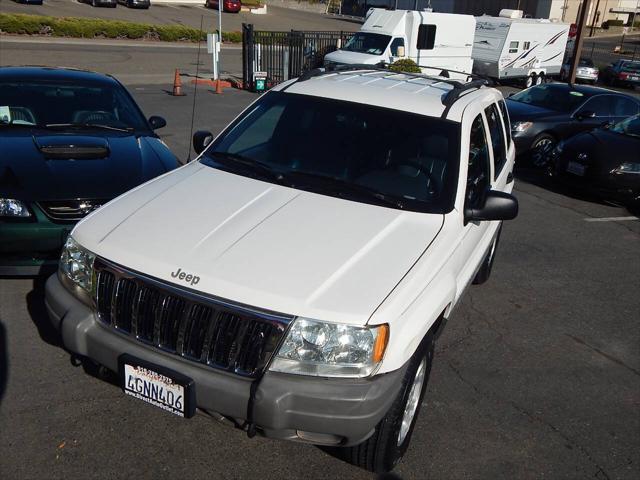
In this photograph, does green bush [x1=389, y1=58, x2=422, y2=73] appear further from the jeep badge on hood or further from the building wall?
the building wall

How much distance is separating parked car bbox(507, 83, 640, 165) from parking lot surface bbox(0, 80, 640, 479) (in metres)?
5.83

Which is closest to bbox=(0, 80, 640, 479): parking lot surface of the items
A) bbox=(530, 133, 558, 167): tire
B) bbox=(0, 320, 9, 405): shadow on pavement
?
bbox=(0, 320, 9, 405): shadow on pavement

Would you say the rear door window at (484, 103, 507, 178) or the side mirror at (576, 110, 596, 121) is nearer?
the rear door window at (484, 103, 507, 178)

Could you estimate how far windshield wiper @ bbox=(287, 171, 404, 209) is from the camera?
3.90 metres

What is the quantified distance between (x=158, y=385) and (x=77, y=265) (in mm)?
887

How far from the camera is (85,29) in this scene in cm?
3272

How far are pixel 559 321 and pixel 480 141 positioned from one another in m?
2.04

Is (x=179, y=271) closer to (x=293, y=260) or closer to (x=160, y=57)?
(x=293, y=260)

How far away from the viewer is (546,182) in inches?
436

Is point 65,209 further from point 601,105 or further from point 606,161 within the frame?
point 601,105

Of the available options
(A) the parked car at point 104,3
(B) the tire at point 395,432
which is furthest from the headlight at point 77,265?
(A) the parked car at point 104,3

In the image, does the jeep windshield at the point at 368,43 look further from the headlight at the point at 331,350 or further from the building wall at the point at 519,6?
the building wall at the point at 519,6

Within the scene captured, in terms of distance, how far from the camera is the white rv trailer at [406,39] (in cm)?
2139

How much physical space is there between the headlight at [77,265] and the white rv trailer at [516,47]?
25871mm
